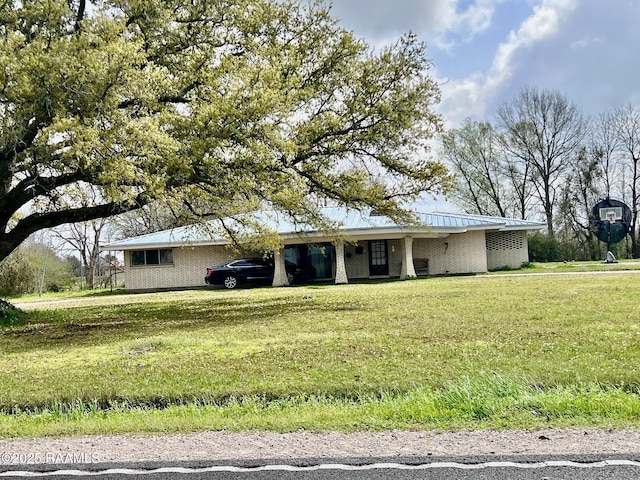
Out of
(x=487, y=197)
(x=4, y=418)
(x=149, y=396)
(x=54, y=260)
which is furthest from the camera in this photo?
(x=487, y=197)

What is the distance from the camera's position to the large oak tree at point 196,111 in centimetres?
1093

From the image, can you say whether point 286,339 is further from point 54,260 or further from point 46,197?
point 54,260

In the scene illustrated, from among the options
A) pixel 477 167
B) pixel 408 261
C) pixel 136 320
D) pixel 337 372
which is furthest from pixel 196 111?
pixel 477 167

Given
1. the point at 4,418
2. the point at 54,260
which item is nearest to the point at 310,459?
the point at 4,418

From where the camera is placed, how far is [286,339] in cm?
1008

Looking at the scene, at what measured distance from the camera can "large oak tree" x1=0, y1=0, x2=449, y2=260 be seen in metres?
10.9

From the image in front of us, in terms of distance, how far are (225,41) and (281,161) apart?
4.06 m

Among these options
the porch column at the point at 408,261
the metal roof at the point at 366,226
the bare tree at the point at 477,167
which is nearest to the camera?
the metal roof at the point at 366,226

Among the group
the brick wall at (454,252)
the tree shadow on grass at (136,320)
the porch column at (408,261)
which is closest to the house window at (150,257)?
the porch column at (408,261)

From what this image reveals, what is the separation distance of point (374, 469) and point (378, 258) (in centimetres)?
2867

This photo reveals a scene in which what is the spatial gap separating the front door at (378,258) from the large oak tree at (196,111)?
15.9 metres

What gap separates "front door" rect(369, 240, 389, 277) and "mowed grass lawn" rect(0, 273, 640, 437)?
19.0 meters

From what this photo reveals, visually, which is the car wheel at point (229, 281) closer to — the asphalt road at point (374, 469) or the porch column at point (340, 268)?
the porch column at point (340, 268)

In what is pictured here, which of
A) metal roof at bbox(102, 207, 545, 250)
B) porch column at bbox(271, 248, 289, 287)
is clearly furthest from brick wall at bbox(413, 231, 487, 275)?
porch column at bbox(271, 248, 289, 287)
